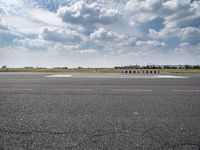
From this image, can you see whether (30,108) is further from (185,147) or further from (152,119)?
(185,147)

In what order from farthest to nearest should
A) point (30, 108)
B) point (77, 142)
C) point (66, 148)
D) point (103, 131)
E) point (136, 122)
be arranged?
point (30, 108) < point (136, 122) < point (103, 131) < point (77, 142) < point (66, 148)

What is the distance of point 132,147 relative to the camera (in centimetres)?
287

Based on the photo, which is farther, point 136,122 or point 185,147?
point 136,122

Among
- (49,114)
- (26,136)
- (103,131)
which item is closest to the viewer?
(26,136)

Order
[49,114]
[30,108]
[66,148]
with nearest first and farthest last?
[66,148] → [49,114] → [30,108]

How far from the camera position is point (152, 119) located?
432cm

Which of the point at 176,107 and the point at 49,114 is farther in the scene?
the point at 176,107

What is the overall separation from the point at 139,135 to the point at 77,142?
3.87 ft

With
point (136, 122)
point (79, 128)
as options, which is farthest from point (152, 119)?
point (79, 128)

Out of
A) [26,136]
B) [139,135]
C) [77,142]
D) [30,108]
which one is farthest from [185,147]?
[30,108]

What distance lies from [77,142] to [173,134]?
6.05ft

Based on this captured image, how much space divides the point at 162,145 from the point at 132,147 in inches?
20.5

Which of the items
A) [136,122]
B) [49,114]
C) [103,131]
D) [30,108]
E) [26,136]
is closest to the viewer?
[26,136]

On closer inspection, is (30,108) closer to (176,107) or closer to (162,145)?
(162,145)
